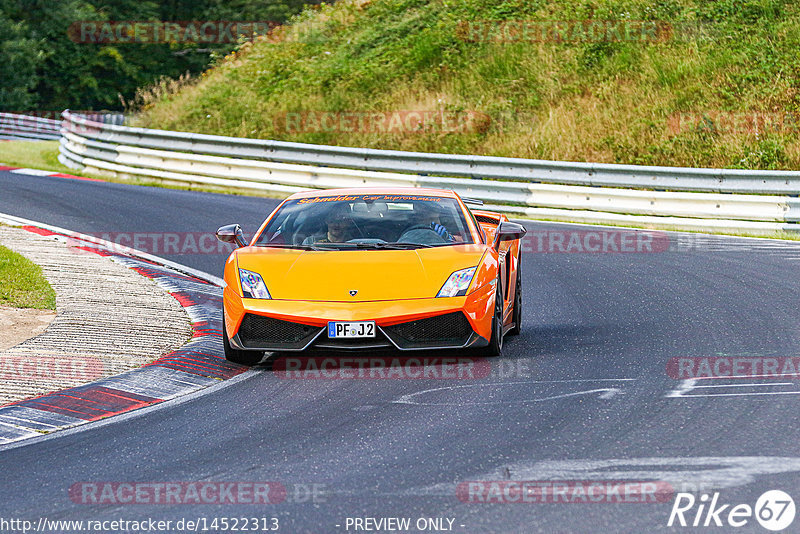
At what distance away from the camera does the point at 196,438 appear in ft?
21.6

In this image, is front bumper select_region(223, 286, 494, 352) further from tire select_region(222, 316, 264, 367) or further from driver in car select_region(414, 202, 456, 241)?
driver in car select_region(414, 202, 456, 241)

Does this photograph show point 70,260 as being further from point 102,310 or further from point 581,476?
point 581,476

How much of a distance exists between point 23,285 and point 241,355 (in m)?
4.03

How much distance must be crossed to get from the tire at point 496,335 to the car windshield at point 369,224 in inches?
30.4

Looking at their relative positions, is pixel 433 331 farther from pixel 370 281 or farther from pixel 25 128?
pixel 25 128

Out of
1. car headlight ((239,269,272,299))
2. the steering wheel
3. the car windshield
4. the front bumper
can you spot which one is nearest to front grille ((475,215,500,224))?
the car windshield

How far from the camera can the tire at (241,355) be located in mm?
8703

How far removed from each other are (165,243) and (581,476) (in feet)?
38.3

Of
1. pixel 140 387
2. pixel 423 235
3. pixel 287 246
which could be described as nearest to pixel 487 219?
pixel 423 235

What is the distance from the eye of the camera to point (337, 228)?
9602 mm

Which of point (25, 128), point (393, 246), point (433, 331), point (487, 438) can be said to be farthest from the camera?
point (25, 128)

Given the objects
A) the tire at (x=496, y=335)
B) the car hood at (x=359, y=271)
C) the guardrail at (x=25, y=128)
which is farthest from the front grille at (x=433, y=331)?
the guardrail at (x=25, y=128)

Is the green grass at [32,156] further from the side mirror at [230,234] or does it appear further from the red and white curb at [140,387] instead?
the side mirror at [230,234]

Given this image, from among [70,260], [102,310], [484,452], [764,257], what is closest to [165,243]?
[70,260]
